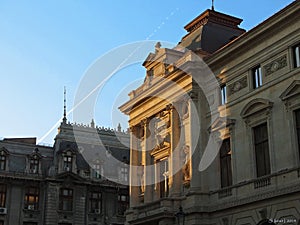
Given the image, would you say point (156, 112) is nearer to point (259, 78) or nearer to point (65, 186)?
point (259, 78)

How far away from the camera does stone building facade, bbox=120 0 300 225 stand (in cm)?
2852

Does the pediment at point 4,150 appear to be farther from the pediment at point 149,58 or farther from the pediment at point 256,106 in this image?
the pediment at point 256,106

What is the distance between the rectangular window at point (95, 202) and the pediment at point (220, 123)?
24.6 m

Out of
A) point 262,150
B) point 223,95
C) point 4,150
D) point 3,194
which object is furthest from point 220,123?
point 4,150

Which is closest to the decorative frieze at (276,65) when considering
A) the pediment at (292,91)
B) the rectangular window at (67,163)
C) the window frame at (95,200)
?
the pediment at (292,91)

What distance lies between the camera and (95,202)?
55.9 meters

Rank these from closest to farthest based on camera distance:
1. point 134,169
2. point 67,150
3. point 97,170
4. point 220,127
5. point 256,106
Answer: point 256,106 → point 220,127 → point 134,169 → point 67,150 → point 97,170

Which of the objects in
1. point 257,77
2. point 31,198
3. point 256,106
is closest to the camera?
point 256,106

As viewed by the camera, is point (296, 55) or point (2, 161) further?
point (2, 161)

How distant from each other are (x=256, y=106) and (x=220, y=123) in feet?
Answer: 11.4

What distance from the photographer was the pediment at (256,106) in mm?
29750

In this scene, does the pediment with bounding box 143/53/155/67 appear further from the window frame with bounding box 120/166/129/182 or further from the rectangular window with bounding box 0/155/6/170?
the rectangular window with bounding box 0/155/6/170

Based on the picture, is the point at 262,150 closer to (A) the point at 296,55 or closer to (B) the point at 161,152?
(A) the point at 296,55

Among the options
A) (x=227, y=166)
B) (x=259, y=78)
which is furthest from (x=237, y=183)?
(x=259, y=78)
